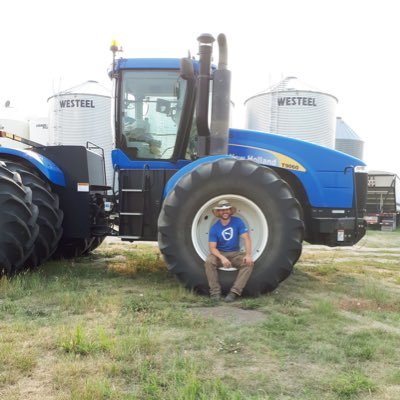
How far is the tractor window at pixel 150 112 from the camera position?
605 cm

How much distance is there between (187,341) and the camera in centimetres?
365

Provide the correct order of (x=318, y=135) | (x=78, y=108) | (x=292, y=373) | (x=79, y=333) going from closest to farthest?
(x=292, y=373) → (x=79, y=333) → (x=318, y=135) → (x=78, y=108)

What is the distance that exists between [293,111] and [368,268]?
854cm

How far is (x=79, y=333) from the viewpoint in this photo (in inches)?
138

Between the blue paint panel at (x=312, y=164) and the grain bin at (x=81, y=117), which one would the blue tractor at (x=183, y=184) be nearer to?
the blue paint panel at (x=312, y=164)

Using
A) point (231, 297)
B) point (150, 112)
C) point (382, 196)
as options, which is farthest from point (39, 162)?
point (382, 196)

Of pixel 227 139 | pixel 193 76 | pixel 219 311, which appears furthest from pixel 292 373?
pixel 193 76

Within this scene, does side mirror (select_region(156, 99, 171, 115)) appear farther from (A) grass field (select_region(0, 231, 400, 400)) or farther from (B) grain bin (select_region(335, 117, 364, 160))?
(B) grain bin (select_region(335, 117, 364, 160))

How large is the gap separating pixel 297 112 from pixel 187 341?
12689mm

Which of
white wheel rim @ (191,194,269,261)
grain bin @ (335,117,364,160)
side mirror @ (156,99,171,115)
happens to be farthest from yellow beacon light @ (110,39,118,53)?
grain bin @ (335,117,364,160)

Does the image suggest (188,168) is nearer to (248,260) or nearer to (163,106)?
(163,106)

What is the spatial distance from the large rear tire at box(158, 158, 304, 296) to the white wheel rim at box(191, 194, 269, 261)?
0.01m

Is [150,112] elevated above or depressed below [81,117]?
below

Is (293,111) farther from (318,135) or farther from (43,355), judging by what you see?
(43,355)
